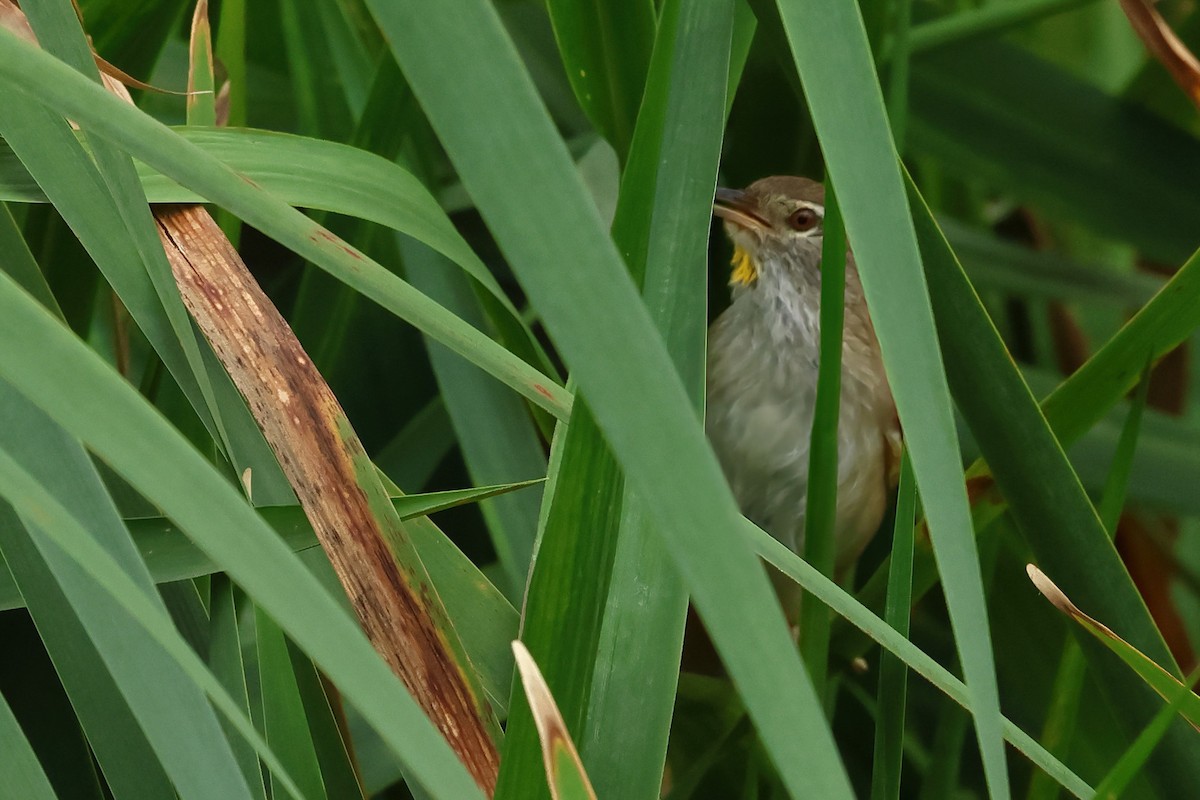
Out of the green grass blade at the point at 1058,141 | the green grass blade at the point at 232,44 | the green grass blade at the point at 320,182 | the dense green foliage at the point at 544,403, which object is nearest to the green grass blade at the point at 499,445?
the dense green foliage at the point at 544,403

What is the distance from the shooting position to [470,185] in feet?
1.20

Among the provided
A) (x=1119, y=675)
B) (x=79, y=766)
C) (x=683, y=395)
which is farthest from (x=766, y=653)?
(x=79, y=766)

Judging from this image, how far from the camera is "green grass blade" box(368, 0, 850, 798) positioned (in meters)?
0.36

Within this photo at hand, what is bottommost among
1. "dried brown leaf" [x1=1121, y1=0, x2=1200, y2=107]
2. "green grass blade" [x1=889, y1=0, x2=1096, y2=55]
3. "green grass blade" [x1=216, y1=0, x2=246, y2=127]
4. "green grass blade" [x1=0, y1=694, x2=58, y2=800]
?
"green grass blade" [x1=0, y1=694, x2=58, y2=800]

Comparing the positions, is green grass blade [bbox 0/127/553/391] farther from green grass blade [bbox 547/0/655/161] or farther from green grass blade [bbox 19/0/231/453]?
green grass blade [bbox 547/0/655/161]

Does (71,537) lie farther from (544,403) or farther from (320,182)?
(320,182)

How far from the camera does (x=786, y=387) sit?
1.46 m

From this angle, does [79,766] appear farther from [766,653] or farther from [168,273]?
[766,653]

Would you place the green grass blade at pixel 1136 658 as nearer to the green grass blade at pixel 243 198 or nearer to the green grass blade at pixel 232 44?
the green grass blade at pixel 243 198

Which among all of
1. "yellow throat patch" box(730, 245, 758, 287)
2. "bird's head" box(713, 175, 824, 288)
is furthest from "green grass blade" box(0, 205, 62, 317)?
"yellow throat patch" box(730, 245, 758, 287)

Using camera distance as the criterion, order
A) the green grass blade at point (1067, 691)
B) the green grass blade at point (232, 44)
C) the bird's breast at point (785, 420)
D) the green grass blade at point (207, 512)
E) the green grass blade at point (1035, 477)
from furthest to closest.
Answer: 1. the bird's breast at point (785, 420)
2. the green grass blade at point (232, 44)
3. the green grass blade at point (1067, 691)
4. the green grass blade at point (1035, 477)
5. the green grass blade at point (207, 512)

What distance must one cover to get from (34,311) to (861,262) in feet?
0.94

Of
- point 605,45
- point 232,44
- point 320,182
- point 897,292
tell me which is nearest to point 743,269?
point 605,45

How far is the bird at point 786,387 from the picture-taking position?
1.46 m
